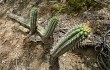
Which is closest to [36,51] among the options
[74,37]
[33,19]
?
[33,19]

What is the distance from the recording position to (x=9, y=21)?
436cm

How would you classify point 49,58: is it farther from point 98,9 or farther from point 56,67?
point 98,9

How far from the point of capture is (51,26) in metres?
3.17

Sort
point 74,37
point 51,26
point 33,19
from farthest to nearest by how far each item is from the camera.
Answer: point 33,19, point 51,26, point 74,37

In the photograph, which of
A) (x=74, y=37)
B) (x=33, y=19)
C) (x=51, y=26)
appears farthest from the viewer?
(x=33, y=19)

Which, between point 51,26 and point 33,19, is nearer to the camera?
point 51,26

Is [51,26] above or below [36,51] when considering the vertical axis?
above

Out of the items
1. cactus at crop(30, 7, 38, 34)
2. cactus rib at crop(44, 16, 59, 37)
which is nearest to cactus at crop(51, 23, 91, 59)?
cactus rib at crop(44, 16, 59, 37)

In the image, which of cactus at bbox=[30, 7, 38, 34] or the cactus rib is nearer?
the cactus rib

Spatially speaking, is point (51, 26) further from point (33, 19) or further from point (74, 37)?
point (74, 37)

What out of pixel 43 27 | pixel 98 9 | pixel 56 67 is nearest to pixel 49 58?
pixel 56 67

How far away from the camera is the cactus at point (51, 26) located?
10.1ft

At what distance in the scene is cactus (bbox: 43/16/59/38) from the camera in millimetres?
3082

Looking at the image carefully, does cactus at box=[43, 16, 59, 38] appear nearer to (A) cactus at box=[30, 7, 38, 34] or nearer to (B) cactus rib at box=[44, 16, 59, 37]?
(B) cactus rib at box=[44, 16, 59, 37]
